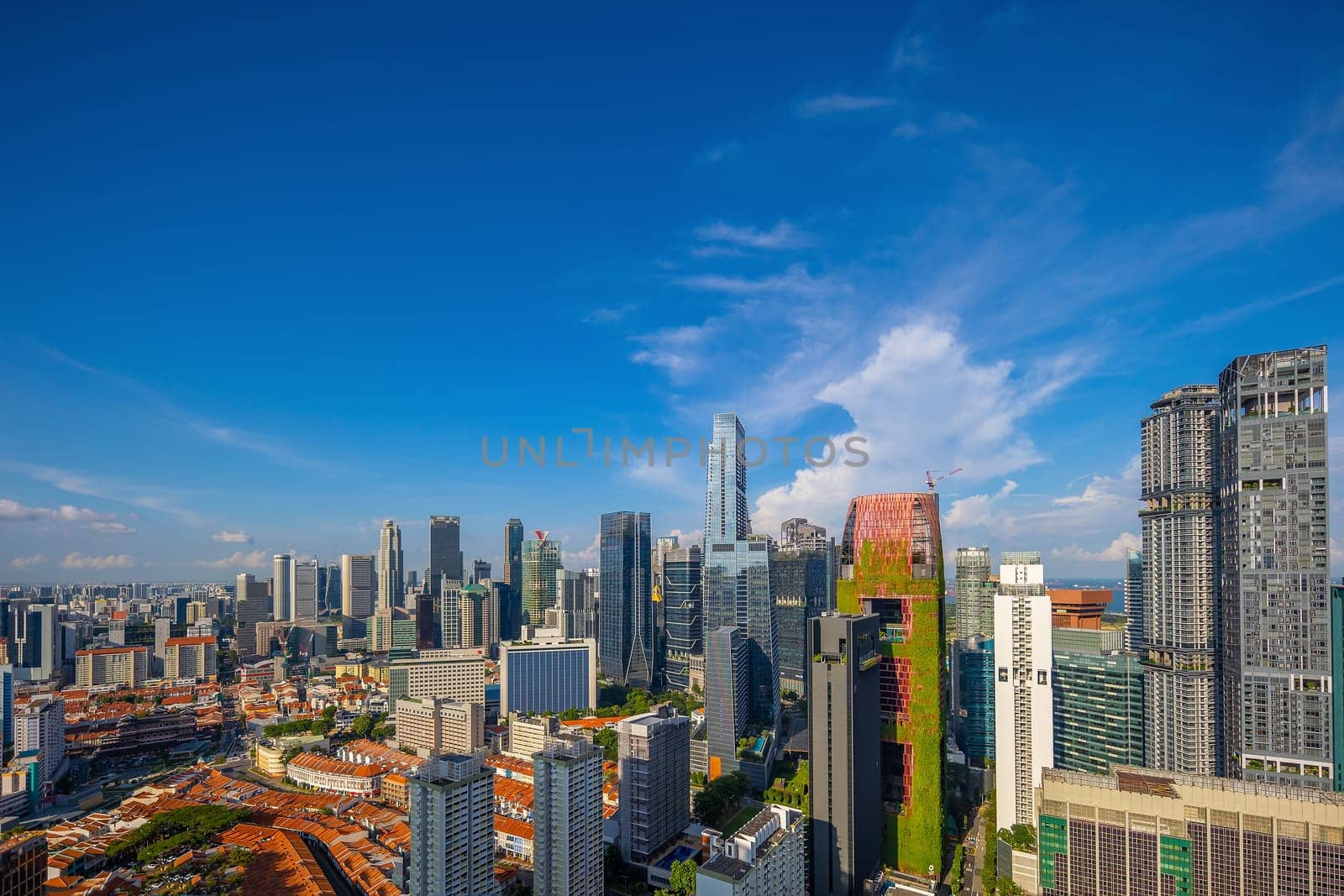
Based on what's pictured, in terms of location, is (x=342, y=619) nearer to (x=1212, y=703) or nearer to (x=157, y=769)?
(x=157, y=769)

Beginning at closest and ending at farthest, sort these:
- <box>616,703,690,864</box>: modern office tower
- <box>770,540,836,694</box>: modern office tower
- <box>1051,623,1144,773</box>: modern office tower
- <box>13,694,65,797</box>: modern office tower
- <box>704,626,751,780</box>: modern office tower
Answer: <box>616,703,690,864</box>: modern office tower → <box>1051,623,1144,773</box>: modern office tower → <box>704,626,751,780</box>: modern office tower → <box>13,694,65,797</box>: modern office tower → <box>770,540,836,694</box>: modern office tower

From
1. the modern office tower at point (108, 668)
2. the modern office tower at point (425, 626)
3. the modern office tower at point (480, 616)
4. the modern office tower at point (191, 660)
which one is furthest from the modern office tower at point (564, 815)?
the modern office tower at point (108, 668)

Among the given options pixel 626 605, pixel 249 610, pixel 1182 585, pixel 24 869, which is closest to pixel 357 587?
pixel 249 610

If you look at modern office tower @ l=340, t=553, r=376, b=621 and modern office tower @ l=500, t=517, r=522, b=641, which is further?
modern office tower @ l=340, t=553, r=376, b=621

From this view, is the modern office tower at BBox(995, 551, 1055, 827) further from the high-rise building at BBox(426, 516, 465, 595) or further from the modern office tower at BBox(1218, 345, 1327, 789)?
the high-rise building at BBox(426, 516, 465, 595)

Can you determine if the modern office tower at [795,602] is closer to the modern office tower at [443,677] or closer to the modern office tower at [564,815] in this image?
the modern office tower at [443,677]

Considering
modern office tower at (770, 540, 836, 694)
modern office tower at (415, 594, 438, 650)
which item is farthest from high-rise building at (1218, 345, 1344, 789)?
modern office tower at (415, 594, 438, 650)

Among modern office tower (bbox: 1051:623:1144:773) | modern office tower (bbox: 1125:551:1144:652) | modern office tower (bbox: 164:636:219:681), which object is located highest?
modern office tower (bbox: 1125:551:1144:652)

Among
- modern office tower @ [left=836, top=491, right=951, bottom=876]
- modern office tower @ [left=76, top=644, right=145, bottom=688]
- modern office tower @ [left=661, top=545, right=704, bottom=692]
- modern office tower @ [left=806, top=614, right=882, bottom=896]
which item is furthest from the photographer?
modern office tower @ [left=76, top=644, right=145, bottom=688]
